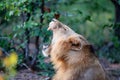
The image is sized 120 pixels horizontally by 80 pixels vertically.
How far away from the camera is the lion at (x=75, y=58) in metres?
4.70

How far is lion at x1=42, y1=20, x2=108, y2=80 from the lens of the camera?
4.70m

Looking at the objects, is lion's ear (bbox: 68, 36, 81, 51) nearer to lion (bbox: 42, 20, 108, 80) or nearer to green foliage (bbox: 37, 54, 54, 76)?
lion (bbox: 42, 20, 108, 80)

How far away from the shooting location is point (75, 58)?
185 inches

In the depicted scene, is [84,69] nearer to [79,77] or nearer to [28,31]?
[79,77]

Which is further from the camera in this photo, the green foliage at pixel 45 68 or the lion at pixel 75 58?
the green foliage at pixel 45 68

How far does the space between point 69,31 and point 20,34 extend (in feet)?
5.58

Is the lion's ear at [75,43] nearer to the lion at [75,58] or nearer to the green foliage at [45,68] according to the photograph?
the lion at [75,58]

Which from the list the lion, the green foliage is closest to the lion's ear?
the lion

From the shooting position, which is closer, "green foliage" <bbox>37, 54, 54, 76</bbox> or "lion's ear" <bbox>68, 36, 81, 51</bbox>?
"lion's ear" <bbox>68, 36, 81, 51</bbox>

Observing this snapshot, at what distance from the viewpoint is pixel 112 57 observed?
30.8 feet

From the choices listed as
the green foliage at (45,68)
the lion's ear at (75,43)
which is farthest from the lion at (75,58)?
the green foliage at (45,68)

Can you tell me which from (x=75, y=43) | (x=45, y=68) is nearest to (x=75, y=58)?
(x=75, y=43)

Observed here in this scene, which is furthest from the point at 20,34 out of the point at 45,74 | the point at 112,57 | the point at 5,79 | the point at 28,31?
the point at 112,57

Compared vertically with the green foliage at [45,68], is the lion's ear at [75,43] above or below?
above
